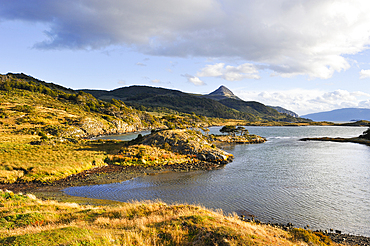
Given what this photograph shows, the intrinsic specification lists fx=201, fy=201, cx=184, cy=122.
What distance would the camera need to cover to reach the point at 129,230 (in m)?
11.5

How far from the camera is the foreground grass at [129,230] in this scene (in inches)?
376

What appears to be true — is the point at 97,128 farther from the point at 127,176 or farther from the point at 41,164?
the point at 127,176

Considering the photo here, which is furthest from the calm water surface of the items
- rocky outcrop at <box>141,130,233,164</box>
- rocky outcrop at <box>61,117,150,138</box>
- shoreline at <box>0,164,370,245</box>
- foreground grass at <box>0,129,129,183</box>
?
rocky outcrop at <box>61,117,150,138</box>

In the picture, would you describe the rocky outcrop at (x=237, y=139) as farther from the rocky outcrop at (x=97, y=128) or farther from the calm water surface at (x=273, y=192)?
the rocky outcrop at (x=97, y=128)

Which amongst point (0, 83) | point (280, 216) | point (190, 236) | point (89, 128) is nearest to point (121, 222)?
point (190, 236)

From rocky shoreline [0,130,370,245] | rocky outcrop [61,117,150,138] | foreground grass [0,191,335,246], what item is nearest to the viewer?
foreground grass [0,191,335,246]

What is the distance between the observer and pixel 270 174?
40188mm

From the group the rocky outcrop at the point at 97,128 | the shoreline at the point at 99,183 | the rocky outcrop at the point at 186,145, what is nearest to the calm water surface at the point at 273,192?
the shoreline at the point at 99,183

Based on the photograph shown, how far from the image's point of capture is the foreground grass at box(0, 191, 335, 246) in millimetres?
9555

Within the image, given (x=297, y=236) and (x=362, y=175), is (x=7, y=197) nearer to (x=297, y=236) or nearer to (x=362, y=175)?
(x=297, y=236)

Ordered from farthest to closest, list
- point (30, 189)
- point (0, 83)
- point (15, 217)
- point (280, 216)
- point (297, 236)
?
1. point (0, 83)
2. point (30, 189)
3. point (280, 216)
4. point (297, 236)
5. point (15, 217)

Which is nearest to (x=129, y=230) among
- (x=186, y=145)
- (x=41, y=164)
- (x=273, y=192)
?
(x=273, y=192)

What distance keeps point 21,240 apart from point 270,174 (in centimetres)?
3998

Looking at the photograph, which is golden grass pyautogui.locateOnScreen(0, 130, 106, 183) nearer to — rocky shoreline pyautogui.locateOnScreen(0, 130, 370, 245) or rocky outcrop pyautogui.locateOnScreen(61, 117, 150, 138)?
rocky shoreline pyautogui.locateOnScreen(0, 130, 370, 245)
